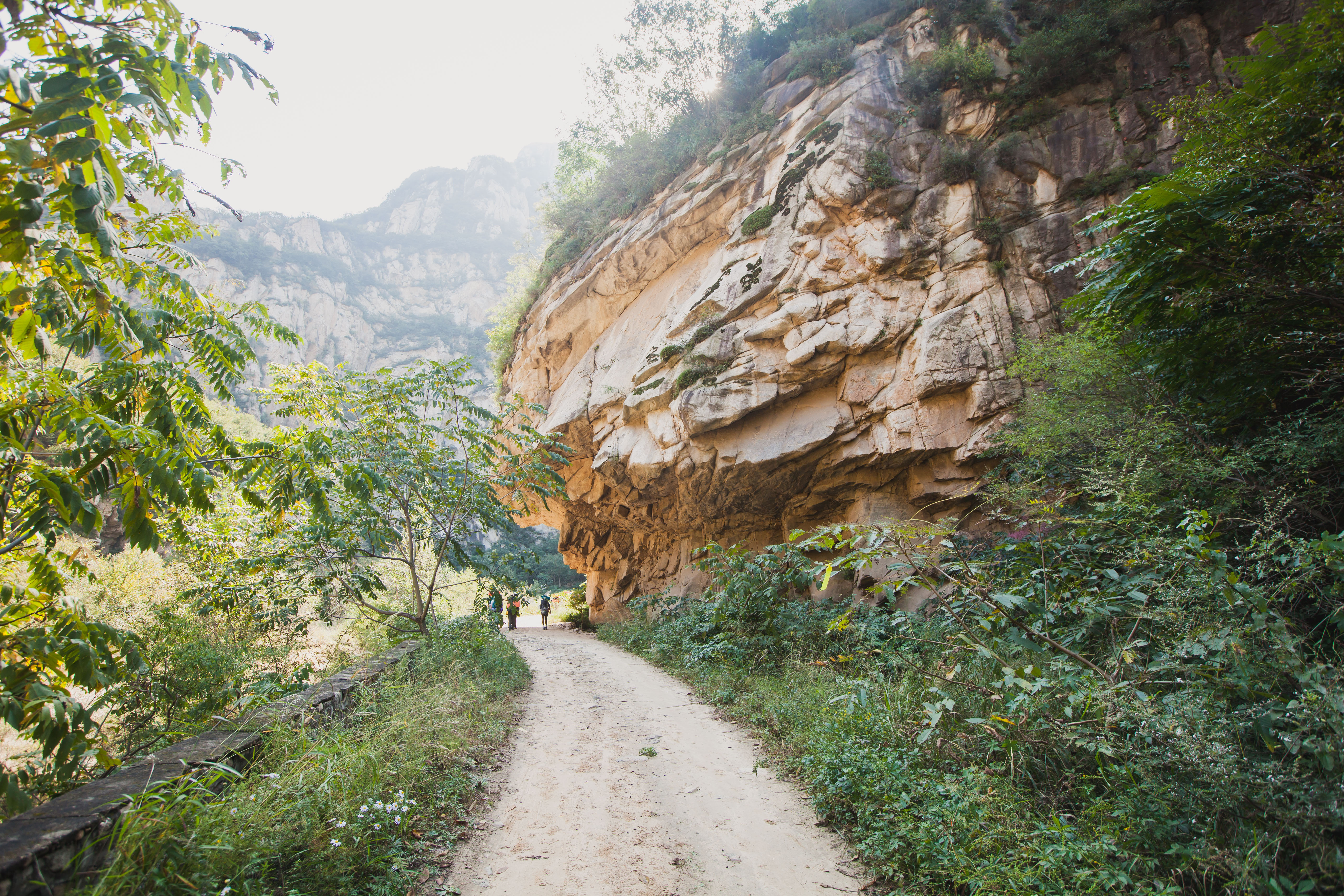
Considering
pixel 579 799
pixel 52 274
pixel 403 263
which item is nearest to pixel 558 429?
pixel 579 799

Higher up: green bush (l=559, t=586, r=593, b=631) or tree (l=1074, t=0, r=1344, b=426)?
tree (l=1074, t=0, r=1344, b=426)

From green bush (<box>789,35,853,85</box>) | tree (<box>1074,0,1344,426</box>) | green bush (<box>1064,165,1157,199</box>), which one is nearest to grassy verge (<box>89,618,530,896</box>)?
tree (<box>1074,0,1344,426</box>)

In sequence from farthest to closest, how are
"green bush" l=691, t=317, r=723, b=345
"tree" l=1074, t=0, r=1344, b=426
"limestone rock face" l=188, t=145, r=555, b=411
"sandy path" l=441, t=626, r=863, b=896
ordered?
"limestone rock face" l=188, t=145, r=555, b=411 → "green bush" l=691, t=317, r=723, b=345 → "tree" l=1074, t=0, r=1344, b=426 → "sandy path" l=441, t=626, r=863, b=896

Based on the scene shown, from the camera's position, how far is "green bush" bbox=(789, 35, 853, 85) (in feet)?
41.5

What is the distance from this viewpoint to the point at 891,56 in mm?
12312

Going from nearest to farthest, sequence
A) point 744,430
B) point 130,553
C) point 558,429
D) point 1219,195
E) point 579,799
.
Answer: point 579,799
point 1219,195
point 744,430
point 130,553
point 558,429

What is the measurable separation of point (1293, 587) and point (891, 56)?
13.7m

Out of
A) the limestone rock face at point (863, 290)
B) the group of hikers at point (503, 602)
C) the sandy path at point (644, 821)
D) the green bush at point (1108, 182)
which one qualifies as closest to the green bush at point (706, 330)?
the limestone rock face at point (863, 290)

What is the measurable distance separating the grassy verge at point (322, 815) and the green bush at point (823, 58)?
49.9 feet

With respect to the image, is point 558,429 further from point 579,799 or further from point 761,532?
point 579,799

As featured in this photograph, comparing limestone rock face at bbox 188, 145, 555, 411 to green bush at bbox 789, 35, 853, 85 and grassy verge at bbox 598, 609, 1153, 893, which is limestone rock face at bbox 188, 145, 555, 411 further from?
grassy verge at bbox 598, 609, 1153, 893

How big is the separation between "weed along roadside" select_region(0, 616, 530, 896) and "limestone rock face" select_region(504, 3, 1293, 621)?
306 inches

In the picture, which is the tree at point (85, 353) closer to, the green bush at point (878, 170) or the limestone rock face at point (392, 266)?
the green bush at point (878, 170)

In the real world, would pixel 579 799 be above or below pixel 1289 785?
below
